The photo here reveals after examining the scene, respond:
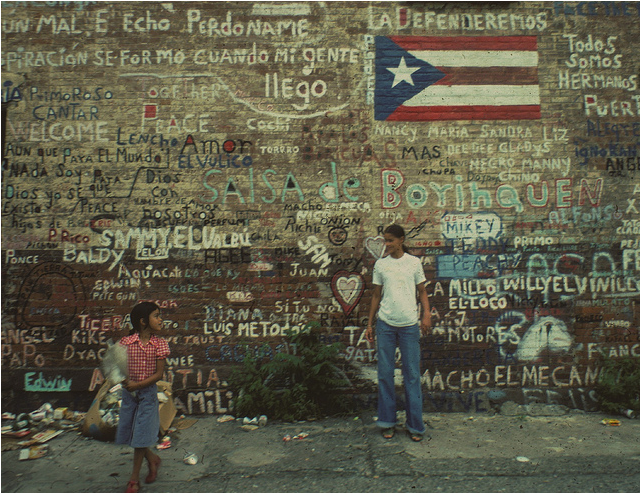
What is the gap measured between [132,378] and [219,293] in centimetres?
176

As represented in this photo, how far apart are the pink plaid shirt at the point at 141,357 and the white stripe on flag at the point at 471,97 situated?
12.3ft

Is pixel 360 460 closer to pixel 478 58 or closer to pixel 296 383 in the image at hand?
pixel 296 383

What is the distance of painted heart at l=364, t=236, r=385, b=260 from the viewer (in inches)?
205

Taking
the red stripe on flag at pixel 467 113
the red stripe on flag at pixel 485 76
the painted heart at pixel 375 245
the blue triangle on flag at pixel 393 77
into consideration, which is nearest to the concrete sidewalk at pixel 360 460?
the painted heart at pixel 375 245

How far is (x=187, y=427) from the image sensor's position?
184 inches

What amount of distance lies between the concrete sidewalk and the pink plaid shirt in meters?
0.85

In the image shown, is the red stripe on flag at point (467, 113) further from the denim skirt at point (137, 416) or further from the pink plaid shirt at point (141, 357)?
the denim skirt at point (137, 416)

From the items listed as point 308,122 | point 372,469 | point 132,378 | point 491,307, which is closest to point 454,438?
point 372,469

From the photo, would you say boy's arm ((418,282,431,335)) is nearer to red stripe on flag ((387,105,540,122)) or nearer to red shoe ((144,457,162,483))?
red stripe on flag ((387,105,540,122))

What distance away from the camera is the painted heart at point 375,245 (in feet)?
17.1

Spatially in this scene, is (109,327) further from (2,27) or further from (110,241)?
(2,27)

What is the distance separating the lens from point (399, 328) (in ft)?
14.3

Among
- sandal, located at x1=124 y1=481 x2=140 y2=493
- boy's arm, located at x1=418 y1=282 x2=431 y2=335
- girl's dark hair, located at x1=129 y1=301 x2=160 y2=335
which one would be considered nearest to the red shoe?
sandal, located at x1=124 y1=481 x2=140 y2=493

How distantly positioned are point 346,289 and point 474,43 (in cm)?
314
